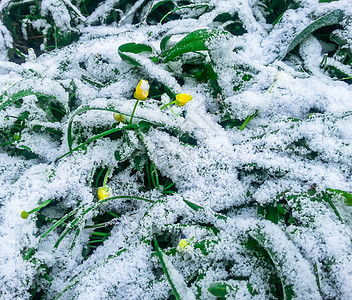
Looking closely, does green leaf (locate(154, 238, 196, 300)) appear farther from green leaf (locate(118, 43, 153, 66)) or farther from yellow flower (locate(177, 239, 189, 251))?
green leaf (locate(118, 43, 153, 66))

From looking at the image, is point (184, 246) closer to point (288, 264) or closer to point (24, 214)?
point (288, 264)

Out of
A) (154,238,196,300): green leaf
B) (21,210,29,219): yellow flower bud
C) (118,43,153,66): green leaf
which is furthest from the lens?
(118,43,153,66): green leaf

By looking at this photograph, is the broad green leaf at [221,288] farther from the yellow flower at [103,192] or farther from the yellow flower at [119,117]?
the yellow flower at [119,117]

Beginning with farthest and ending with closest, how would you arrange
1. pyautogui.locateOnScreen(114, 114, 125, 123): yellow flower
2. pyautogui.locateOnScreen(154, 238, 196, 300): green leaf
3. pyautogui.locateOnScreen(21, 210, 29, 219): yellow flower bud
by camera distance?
1. pyautogui.locateOnScreen(114, 114, 125, 123): yellow flower
2. pyautogui.locateOnScreen(21, 210, 29, 219): yellow flower bud
3. pyautogui.locateOnScreen(154, 238, 196, 300): green leaf

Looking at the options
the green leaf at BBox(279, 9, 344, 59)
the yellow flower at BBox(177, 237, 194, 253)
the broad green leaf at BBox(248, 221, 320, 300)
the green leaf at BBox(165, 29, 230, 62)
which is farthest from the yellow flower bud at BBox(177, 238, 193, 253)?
the green leaf at BBox(279, 9, 344, 59)

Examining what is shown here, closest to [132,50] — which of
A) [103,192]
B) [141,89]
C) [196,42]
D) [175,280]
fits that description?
[196,42]

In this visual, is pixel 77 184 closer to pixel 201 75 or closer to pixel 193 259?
pixel 193 259
